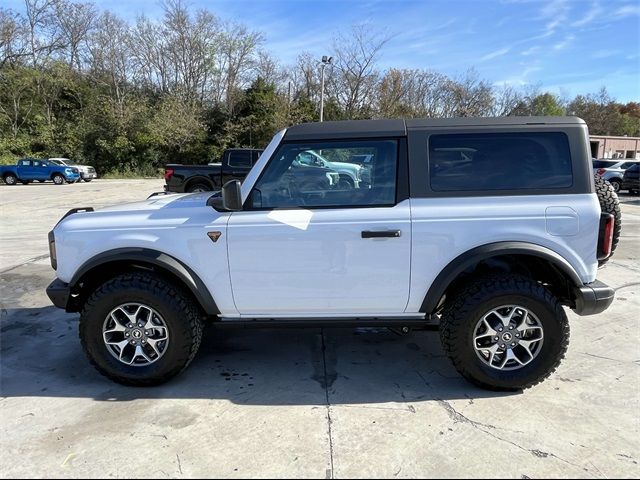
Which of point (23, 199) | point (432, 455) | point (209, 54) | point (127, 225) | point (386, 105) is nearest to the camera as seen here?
point (432, 455)

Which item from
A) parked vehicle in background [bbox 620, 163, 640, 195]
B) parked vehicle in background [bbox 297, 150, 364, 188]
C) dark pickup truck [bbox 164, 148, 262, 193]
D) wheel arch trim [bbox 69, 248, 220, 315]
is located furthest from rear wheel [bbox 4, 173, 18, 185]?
parked vehicle in background [bbox 620, 163, 640, 195]

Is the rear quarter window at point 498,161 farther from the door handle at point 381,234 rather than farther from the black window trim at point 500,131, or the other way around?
the door handle at point 381,234

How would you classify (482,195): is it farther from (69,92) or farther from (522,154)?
(69,92)

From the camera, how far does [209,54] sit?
140 ft

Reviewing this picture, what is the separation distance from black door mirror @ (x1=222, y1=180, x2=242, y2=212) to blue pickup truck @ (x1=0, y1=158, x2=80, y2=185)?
28150 millimetres

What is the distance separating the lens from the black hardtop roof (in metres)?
3.17

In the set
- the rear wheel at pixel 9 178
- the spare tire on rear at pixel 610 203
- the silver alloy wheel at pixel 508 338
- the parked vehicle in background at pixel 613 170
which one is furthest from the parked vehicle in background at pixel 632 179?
the rear wheel at pixel 9 178

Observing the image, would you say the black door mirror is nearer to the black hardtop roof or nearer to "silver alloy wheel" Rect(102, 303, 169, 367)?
the black hardtop roof

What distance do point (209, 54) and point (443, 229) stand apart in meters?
44.9

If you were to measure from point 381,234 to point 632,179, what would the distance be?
2301 cm

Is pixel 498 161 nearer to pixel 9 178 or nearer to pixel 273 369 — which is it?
pixel 273 369

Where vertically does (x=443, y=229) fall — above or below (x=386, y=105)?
below

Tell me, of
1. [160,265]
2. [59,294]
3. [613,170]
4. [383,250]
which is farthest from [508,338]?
[613,170]

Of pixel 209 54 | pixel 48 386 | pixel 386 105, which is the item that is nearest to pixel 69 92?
pixel 209 54
